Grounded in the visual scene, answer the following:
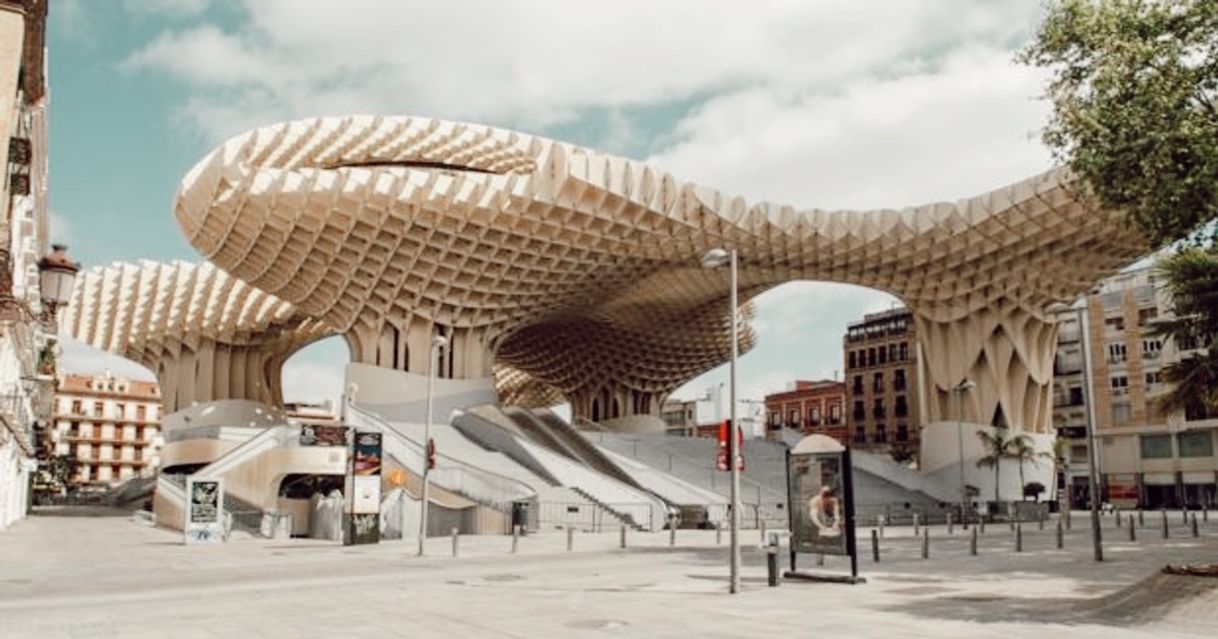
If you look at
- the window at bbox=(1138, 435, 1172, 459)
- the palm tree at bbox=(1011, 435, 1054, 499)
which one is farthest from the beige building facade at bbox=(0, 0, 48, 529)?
the window at bbox=(1138, 435, 1172, 459)

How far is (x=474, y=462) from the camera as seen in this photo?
4741cm

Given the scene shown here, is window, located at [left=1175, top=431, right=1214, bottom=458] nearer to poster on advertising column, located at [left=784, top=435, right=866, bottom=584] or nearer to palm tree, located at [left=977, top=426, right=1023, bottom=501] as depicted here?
palm tree, located at [left=977, top=426, right=1023, bottom=501]

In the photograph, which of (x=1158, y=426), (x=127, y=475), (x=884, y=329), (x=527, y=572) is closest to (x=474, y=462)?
(x=527, y=572)

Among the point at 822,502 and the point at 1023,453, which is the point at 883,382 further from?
the point at 822,502

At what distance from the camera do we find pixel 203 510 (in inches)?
1286

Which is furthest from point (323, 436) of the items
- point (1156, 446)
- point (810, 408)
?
point (810, 408)

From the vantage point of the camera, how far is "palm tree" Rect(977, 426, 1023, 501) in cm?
6066

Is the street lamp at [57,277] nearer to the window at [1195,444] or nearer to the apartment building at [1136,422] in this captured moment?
the apartment building at [1136,422]

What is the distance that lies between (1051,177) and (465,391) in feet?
122

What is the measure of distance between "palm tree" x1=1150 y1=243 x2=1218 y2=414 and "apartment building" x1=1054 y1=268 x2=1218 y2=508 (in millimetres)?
61444

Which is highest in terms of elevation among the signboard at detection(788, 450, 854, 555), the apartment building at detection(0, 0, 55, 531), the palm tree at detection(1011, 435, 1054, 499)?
the apartment building at detection(0, 0, 55, 531)

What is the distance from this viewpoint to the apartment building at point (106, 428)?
384ft

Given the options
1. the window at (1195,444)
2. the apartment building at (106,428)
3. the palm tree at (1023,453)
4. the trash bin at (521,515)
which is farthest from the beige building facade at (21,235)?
the window at (1195,444)

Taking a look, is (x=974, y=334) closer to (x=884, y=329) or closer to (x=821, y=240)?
(x=821, y=240)
